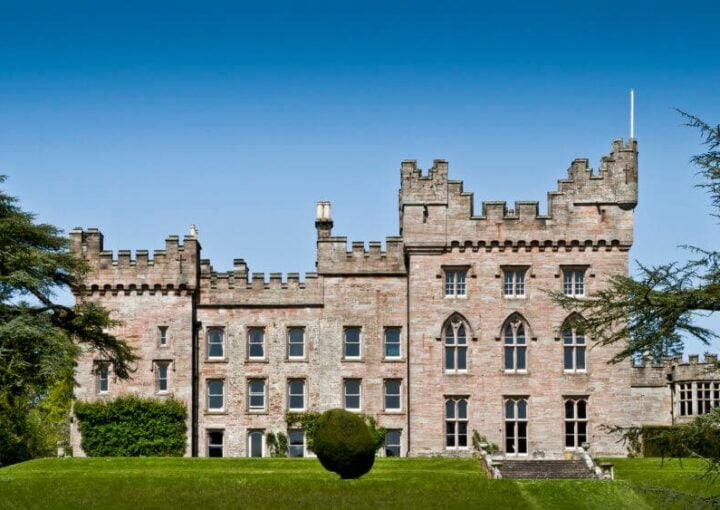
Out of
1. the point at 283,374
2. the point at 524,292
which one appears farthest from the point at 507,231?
the point at 283,374

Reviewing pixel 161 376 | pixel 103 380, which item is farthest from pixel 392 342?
pixel 103 380

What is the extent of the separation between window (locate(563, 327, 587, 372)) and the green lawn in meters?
7.22

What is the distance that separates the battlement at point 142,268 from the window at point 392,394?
29.5 ft

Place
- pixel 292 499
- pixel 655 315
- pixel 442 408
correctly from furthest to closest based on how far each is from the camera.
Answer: pixel 442 408 < pixel 292 499 < pixel 655 315

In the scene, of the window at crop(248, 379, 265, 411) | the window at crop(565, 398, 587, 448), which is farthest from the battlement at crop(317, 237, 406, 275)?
the window at crop(565, 398, 587, 448)

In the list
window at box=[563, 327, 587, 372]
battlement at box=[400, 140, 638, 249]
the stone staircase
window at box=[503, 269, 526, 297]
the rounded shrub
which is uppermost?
battlement at box=[400, 140, 638, 249]

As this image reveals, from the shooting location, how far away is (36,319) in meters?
38.0

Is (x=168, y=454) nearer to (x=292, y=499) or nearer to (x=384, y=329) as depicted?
(x=384, y=329)

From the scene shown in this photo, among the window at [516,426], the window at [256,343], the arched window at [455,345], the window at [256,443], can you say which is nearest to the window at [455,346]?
the arched window at [455,345]

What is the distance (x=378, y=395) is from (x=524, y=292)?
7310 mm

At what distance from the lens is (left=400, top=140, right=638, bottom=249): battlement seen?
154 ft

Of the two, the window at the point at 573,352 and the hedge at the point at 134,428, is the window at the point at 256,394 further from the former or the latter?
the window at the point at 573,352

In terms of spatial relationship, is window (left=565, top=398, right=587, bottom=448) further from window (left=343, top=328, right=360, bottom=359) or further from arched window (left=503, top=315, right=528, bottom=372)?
window (left=343, top=328, right=360, bottom=359)

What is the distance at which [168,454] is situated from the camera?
48.1 m
